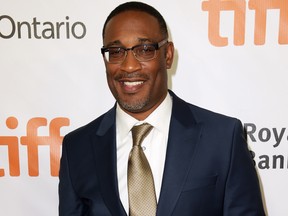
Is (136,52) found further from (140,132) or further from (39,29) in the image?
(39,29)

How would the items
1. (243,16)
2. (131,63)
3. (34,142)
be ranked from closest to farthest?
1. (131,63)
2. (243,16)
3. (34,142)

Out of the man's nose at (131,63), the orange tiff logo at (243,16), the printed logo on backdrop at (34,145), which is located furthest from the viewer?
the printed logo on backdrop at (34,145)

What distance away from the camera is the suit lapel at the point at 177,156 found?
45.0 inches

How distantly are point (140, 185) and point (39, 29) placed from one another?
0.90m

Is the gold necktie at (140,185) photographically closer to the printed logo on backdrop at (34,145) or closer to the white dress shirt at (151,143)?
the white dress shirt at (151,143)

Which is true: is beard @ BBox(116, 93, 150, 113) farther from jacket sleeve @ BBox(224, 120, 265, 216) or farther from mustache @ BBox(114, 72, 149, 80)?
jacket sleeve @ BBox(224, 120, 265, 216)

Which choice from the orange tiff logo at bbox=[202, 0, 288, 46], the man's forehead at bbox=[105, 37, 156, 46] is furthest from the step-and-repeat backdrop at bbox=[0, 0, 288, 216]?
the man's forehead at bbox=[105, 37, 156, 46]

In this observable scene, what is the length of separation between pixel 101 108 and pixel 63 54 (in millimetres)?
307

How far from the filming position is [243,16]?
156cm

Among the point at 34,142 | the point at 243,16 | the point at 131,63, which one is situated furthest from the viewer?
the point at 34,142

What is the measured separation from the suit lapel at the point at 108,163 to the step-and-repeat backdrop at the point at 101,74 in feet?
1.26

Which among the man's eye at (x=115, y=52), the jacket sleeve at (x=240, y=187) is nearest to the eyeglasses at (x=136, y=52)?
the man's eye at (x=115, y=52)

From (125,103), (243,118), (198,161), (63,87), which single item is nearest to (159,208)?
(198,161)

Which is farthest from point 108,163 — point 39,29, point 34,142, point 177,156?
point 39,29
